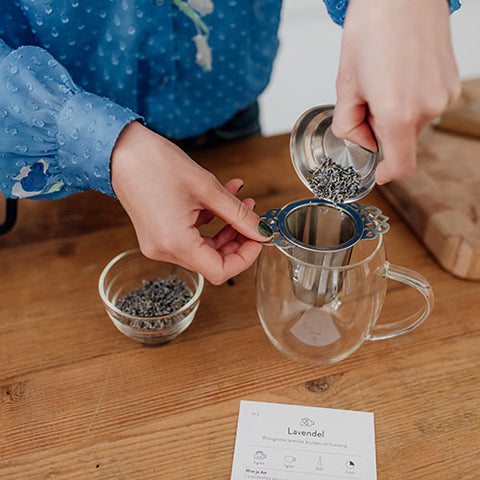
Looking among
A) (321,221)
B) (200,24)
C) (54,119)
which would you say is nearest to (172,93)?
(200,24)

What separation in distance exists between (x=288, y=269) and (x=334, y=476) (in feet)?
0.81

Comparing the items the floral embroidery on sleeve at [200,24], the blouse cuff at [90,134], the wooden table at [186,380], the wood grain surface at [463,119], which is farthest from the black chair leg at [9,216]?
the wood grain surface at [463,119]

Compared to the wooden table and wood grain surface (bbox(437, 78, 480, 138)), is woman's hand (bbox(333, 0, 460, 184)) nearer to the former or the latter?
the wooden table

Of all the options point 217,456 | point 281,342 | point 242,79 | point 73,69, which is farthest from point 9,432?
point 242,79

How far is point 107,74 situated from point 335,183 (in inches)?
16.2

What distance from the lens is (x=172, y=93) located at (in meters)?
0.90

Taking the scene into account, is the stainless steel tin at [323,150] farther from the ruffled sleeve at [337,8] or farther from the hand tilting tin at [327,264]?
the ruffled sleeve at [337,8]

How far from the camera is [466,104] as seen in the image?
1.10 m

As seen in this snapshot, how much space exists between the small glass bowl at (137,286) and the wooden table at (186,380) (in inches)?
1.3

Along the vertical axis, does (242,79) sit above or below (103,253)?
above

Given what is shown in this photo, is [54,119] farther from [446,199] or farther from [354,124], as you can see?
[446,199]

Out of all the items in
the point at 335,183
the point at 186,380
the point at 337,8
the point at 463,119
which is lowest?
the point at 186,380

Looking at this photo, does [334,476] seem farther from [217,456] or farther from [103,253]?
[103,253]

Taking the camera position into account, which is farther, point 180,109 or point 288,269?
point 180,109
